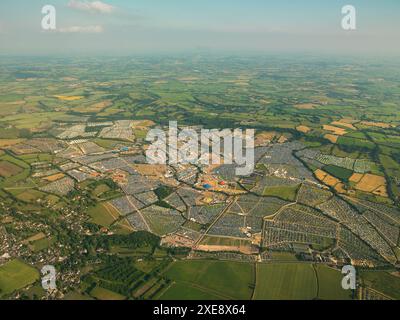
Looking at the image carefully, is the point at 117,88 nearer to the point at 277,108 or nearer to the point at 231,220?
the point at 277,108

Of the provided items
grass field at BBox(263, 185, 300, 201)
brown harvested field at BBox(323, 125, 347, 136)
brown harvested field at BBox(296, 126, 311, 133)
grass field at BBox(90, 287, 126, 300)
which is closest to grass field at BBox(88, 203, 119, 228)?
grass field at BBox(90, 287, 126, 300)

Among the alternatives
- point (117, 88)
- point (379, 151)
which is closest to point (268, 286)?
point (379, 151)

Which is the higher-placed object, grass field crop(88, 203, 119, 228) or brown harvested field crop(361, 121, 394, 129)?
brown harvested field crop(361, 121, 394, 129)

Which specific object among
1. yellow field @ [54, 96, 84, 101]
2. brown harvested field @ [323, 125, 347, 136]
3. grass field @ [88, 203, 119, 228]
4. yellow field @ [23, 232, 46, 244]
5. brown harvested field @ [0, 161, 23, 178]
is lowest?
yellow field @ [23, 232, 46, 244]

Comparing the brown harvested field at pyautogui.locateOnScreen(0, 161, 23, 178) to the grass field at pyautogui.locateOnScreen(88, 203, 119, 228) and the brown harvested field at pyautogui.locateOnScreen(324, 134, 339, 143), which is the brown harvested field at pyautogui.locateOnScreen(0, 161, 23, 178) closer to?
the grass field at pyautogui.locateOnScreen(88, 203, 119, 228)

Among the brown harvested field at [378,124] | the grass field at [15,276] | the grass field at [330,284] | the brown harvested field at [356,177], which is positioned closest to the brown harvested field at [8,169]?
the grass field at [15,276]

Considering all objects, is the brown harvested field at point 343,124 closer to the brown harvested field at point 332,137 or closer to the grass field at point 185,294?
the brown harvested field at point 332,137
